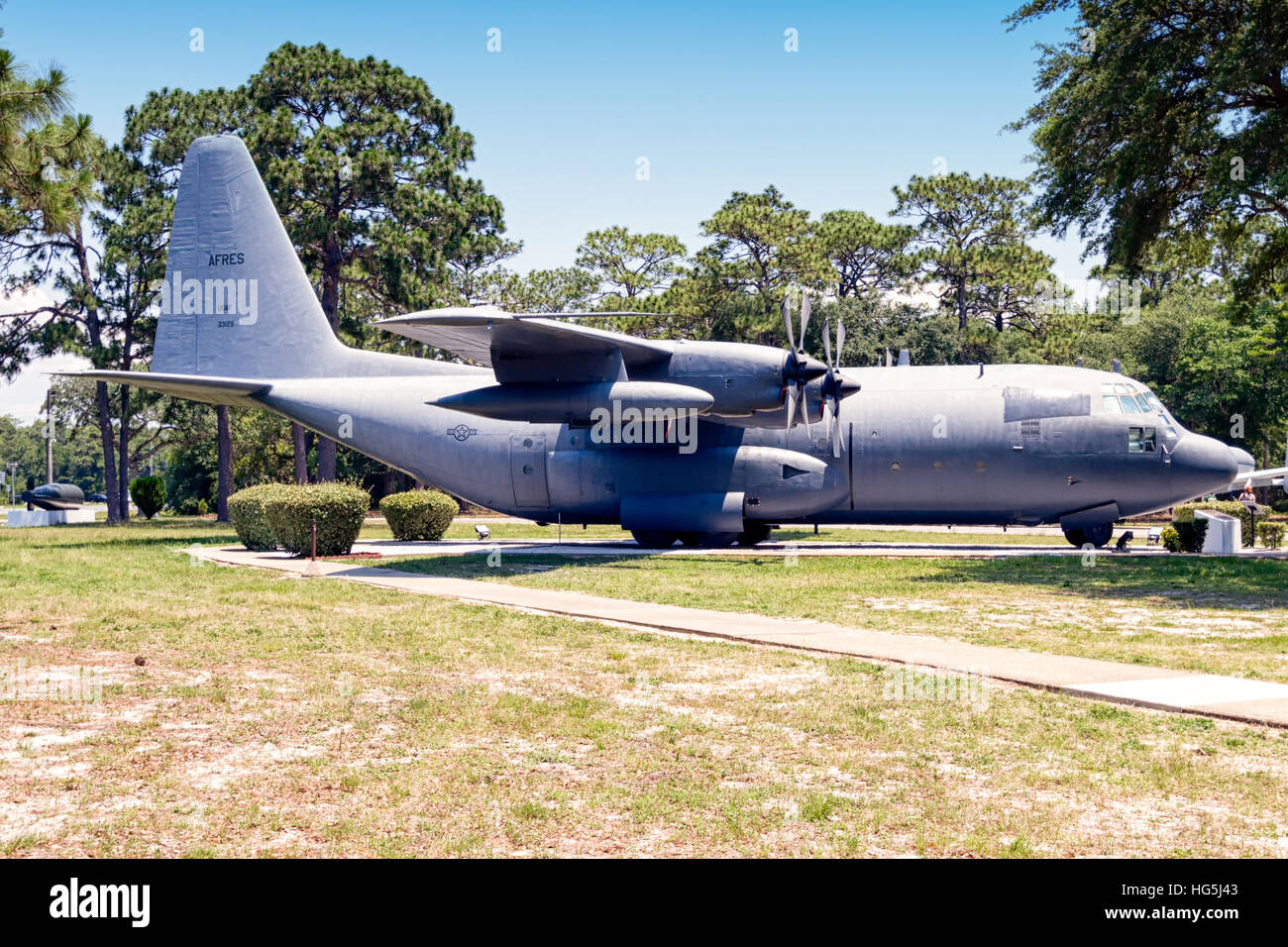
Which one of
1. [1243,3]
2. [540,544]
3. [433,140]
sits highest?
[433,140]

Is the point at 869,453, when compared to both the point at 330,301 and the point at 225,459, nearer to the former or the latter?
the point at 330,301

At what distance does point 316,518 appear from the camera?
78.2 ft

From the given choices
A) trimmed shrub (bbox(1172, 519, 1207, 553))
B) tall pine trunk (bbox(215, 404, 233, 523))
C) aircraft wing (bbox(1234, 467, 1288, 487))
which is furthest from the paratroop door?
tall pine trunk (bbox(215, 404, 233, 523))

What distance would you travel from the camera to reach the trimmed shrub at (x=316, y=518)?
23.9 metres

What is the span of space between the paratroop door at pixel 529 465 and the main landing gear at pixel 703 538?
8.95 feet

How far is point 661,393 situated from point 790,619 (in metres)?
8.74

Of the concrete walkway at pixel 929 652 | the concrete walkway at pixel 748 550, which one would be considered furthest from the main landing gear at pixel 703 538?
the concrete walkway at pixel 929 652

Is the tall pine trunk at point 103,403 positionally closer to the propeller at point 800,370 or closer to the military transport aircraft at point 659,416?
the military transport aircraft at point 659,416

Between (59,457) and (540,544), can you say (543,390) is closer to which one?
(540,544)

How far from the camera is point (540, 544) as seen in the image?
2822cm

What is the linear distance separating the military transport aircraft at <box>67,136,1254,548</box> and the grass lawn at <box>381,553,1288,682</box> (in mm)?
2192

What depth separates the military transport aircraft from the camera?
2281cm

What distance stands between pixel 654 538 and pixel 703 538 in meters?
1.40

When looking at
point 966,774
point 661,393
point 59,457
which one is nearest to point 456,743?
point 966,774
